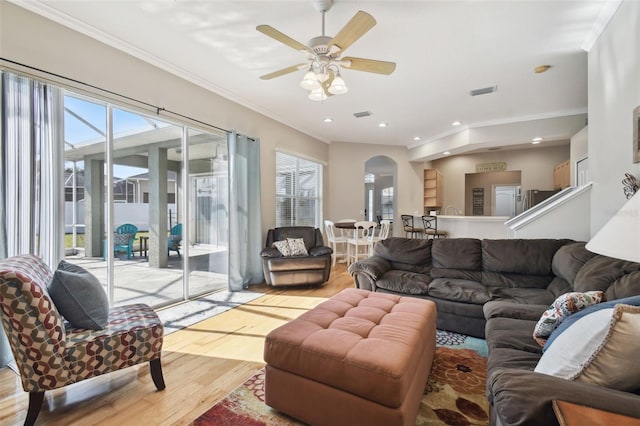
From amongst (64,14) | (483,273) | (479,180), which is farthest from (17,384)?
(479,180)

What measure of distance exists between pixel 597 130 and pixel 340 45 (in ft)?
8.69

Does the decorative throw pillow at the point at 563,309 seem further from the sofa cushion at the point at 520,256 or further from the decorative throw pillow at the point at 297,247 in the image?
the decorative throw pillow at the point at 297,247

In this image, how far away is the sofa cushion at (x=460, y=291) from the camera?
2.64m

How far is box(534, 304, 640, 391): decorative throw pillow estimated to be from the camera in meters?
0.93

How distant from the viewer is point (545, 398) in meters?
0.90

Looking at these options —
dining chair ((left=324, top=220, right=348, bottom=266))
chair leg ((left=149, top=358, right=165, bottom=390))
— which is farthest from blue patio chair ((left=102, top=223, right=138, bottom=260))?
dining chair ((left=324, top=220, right=348, bottom=266))

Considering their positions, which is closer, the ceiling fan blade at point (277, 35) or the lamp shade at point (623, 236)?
the lamp shade at point (623, 236)

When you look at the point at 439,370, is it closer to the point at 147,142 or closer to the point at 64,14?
the point at 147,142

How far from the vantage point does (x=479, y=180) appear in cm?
876

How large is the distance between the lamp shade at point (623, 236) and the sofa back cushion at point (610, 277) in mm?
1012

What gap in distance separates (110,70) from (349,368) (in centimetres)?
340

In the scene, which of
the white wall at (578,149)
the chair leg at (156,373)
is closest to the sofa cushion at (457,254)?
the chair leg at (156,373)

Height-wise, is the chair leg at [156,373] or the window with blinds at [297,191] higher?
the window with blinds at [297,191]

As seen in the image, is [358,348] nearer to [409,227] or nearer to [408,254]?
[408,254]
